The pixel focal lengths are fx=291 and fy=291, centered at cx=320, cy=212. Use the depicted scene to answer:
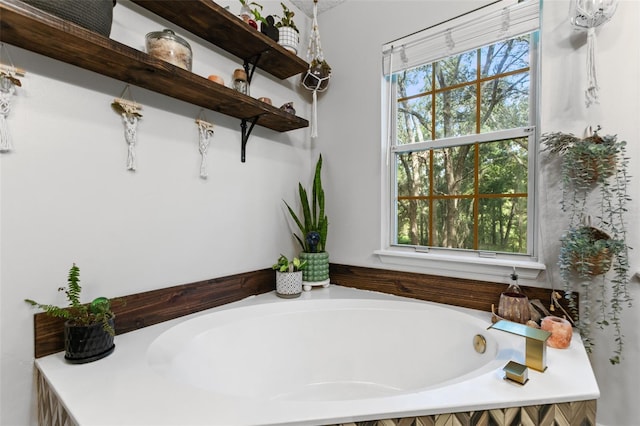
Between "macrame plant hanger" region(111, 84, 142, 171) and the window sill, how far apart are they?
137 cm

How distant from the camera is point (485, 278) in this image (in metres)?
1.48

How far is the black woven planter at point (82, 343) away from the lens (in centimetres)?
93

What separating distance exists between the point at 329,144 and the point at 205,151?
0.88 metres

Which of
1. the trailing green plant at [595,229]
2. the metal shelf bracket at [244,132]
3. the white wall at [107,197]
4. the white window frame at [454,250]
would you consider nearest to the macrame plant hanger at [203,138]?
the white wall at [107,197]

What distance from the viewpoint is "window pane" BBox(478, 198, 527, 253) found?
1.43 m

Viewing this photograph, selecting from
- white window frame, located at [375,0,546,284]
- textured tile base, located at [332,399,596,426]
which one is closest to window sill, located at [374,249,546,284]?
white window frame, located at [375,0,546,284]

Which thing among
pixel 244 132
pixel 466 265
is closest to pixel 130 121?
pixel 244 132

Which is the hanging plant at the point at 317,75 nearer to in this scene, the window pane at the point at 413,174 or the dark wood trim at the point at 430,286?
the window pane at the point at 413,174

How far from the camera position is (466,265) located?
5.00 ft

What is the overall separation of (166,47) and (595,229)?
1.86 meters

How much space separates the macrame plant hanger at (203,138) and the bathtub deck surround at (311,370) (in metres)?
0.71

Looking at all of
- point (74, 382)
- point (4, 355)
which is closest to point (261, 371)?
point (74, 382)

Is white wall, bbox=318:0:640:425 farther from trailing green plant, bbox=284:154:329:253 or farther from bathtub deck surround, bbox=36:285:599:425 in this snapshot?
bathtub deck surround, bbox=36:285:599:425

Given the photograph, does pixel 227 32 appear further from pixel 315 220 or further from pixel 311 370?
pixel 311 370
